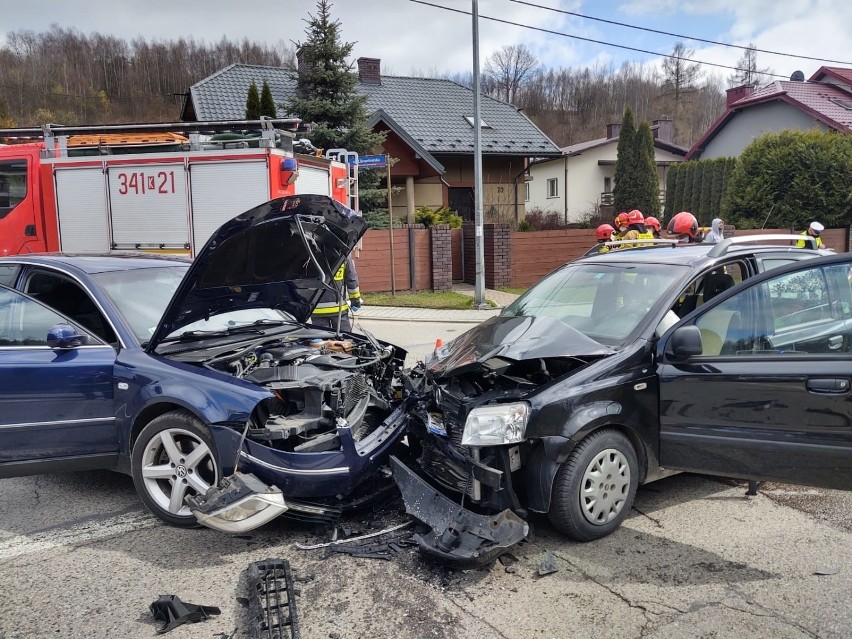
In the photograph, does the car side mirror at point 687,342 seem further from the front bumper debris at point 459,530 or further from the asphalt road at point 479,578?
the front bumper debris at point 459,530

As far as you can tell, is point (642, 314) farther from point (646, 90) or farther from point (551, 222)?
point (646, 90)

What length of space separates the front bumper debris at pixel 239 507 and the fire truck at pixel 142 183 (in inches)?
263

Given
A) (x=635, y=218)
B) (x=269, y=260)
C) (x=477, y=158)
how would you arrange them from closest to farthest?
(x=269, y=260) → (x=635, y=218) → (x=477, y=158)

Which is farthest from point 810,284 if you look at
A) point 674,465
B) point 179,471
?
point 179,471

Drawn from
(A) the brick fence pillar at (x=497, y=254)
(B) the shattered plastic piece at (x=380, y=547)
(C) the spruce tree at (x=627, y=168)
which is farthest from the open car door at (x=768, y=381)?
(C) the spruce tree at (x=627, y=168)

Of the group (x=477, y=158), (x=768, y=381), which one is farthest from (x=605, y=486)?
(x=477, y=158)

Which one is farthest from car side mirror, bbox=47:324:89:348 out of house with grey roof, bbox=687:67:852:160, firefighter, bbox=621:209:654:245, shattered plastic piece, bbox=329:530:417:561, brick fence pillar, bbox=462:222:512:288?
house with grey roof, bbox=687:67:852:160

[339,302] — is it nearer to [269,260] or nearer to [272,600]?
[269,260]

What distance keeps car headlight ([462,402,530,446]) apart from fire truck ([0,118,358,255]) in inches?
267

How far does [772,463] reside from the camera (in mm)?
3459

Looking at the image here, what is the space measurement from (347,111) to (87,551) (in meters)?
16.2

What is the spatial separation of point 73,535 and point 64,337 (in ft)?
3.84

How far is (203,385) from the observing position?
379 cm

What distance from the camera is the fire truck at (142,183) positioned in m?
9.57
